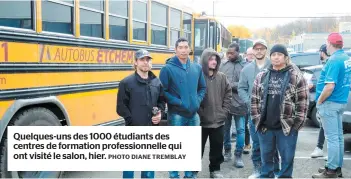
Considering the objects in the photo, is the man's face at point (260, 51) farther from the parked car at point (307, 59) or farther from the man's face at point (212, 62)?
the parked car at point (307, 59)

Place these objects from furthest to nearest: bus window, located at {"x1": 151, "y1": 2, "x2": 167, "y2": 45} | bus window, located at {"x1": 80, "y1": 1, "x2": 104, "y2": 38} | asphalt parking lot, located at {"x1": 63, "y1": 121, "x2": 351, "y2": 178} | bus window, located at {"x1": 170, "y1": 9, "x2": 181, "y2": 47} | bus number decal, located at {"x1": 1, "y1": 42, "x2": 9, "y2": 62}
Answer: bus window, located at {"x1": 170, "y1": 9, "x2": 181, "y2": 47} < bus window, located at {"x1": 151, "y1": 2, "x2": 167, "y2": 45} < asphalt parking lot, located at {"x1": 63, "y1": 121, "x2": 351, "y2": 178} < bus window, located at {"x1": 80, "y1": 1, "x2": 104, "y2": 38} < bus number decal, located at {"x1": 1, "y1": 42, "x2": 9, "y2": 62}

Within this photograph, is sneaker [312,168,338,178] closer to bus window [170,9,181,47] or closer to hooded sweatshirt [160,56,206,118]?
hooded sweatshirt [160,56,206,118]

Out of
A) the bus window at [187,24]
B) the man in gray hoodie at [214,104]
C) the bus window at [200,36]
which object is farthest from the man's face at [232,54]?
the bus window at [200,36]

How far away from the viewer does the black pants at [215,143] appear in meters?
4.51

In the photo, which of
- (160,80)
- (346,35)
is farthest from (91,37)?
(346,35)

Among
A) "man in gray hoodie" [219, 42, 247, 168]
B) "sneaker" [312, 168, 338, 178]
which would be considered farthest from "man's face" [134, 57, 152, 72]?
"sneaker" [312, 168, 338, 178]

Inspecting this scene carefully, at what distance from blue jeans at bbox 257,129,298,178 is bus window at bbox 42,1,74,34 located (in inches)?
97.8

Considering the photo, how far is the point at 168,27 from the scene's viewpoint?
7297 mm

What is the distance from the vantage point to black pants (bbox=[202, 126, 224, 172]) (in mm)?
4512

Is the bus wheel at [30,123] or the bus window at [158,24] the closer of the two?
the bus wheel at [30,123]

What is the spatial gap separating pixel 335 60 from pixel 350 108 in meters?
2.10

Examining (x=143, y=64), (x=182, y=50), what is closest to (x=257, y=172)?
(x=182, y=50)

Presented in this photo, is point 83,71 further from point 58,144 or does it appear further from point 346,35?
point 346,35
